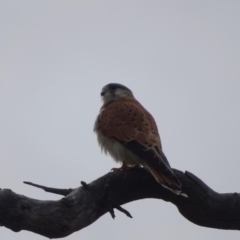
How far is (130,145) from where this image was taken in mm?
5184

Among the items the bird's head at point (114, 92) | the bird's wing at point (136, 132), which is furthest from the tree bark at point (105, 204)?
the bird's head at point (114, 92)

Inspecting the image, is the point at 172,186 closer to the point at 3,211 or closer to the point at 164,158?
the point at 164,158

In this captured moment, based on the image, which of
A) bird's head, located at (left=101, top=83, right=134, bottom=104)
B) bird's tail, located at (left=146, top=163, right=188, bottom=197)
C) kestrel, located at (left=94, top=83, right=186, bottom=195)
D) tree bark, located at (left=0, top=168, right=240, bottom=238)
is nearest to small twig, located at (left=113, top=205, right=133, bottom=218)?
tree bark, located at (left=0, top=168, right=240, bottom=238)

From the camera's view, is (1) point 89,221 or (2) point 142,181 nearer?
(1) point 89,221

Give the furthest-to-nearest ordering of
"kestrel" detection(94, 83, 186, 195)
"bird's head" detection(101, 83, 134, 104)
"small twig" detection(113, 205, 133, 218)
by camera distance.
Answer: "bird's head" detection(101, 83, 134, 104)
"kestrel" detection(94, 83, 186, 195)
"small twig" detection(113, 205, 133, 218)

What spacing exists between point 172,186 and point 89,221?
0.63 meters

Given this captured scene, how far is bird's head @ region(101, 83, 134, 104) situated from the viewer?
653 centimetres

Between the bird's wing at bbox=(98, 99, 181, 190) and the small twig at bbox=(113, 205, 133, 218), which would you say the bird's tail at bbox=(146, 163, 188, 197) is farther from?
the small twig at bbox=(113, 205, 133, 218)

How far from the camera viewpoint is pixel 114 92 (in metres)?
6.68

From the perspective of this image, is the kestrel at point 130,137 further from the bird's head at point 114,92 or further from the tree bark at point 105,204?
the bird's head at point 114,92

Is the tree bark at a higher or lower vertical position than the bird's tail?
lower

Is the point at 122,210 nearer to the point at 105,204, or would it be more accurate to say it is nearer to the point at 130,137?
the point at 105,204

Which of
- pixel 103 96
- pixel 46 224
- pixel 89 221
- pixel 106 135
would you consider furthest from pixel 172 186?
pixel 103 96

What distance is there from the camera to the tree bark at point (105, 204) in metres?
3.73
